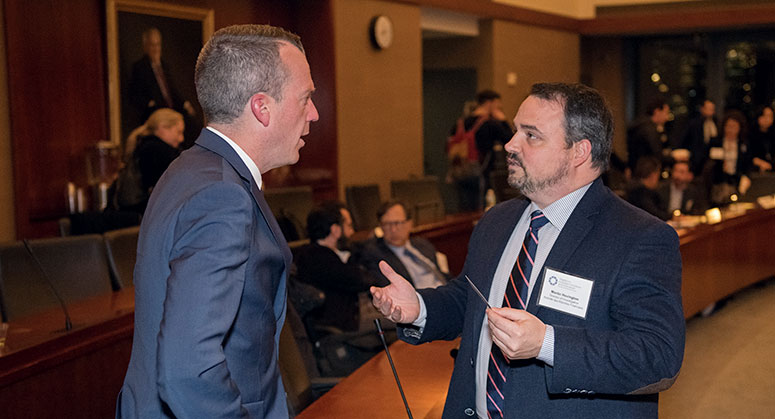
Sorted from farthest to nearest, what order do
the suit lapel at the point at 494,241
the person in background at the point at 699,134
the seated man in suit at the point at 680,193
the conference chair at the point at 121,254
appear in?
the person in background at the point at 699,134 → the seated man in suit at the point at 680,193 → the conference chair at the point at 121,254 → the suit lapel at the point at 494,241

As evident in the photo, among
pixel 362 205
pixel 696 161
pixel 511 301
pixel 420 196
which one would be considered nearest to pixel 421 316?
pixel 511 301

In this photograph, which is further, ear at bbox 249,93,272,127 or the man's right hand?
the man's right hand

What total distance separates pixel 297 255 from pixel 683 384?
2.33 m

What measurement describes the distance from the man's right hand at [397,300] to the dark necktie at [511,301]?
21cm

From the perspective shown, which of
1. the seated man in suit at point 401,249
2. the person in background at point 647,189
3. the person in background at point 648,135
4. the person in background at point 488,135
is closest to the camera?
the seated man in suit at point 401,249

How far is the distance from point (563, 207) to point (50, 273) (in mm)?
2677

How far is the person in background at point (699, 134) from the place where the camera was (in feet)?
33.2

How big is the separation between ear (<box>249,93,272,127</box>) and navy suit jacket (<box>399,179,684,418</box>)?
728mm

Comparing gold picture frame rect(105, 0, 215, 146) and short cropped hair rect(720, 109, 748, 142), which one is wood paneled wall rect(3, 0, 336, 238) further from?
short cropped hair rect(720, 109, 748, 142)

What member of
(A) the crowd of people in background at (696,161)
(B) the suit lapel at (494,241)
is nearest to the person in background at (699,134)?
(A) the crowd of people in background at (696,161)

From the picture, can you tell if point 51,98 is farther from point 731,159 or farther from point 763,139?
point 763,139

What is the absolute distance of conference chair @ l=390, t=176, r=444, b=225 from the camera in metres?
7.27

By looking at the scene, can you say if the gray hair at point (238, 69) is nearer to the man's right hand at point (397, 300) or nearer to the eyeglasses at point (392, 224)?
the man's right hand at point (397, 300)

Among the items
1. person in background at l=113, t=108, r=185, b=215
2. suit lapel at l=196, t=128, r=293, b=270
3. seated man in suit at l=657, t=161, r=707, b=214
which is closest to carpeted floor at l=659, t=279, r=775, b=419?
seated man in suit at l=657, t=161, r=707, b=214
